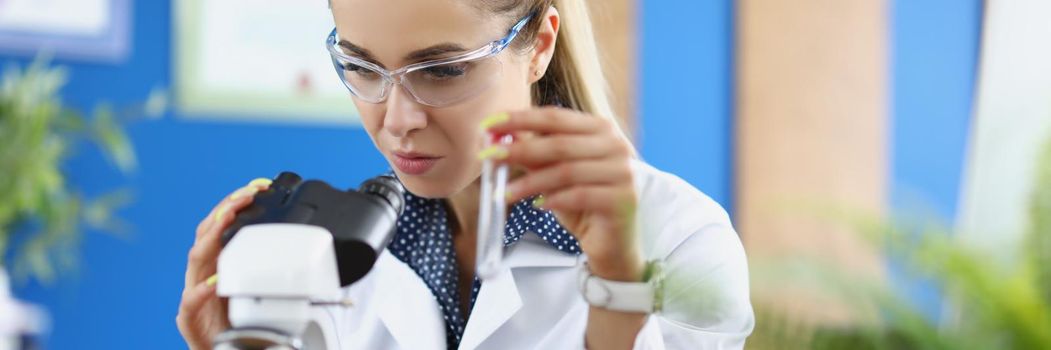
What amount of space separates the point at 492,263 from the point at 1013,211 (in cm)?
47

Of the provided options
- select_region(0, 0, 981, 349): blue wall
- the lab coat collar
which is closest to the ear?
the lab coat collar

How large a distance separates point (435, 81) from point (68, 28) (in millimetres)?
2038

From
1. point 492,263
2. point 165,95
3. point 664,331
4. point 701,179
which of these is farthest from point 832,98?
point 492,263

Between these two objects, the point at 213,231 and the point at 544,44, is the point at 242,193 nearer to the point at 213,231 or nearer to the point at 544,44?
the point at 213,231

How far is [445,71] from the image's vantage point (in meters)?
1.36

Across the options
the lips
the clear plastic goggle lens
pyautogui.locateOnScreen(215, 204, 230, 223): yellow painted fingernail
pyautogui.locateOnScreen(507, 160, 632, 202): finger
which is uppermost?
the clear plastic goggle lens

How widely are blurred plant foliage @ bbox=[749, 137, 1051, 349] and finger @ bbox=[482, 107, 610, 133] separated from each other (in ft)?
1.29

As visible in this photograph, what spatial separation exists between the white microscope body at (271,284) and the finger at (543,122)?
6.6 inches

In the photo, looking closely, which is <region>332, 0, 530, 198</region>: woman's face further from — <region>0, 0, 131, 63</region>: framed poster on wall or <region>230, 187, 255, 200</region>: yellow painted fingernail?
<region>0, 0, 131, 63</region>: framed poster on wall

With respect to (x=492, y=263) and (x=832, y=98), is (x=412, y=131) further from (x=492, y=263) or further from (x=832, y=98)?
(x=832, y=98)

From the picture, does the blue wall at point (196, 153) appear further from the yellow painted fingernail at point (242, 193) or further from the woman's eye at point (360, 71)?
the yellow painted fingernail at point (242, 193)

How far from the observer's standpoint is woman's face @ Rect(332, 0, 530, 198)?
1.32m

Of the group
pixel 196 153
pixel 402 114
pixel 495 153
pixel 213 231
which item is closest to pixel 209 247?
pixel 213 231

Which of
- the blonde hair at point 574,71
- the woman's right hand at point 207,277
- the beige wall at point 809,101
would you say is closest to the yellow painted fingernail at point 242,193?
the woman's right hand at point 207,277
